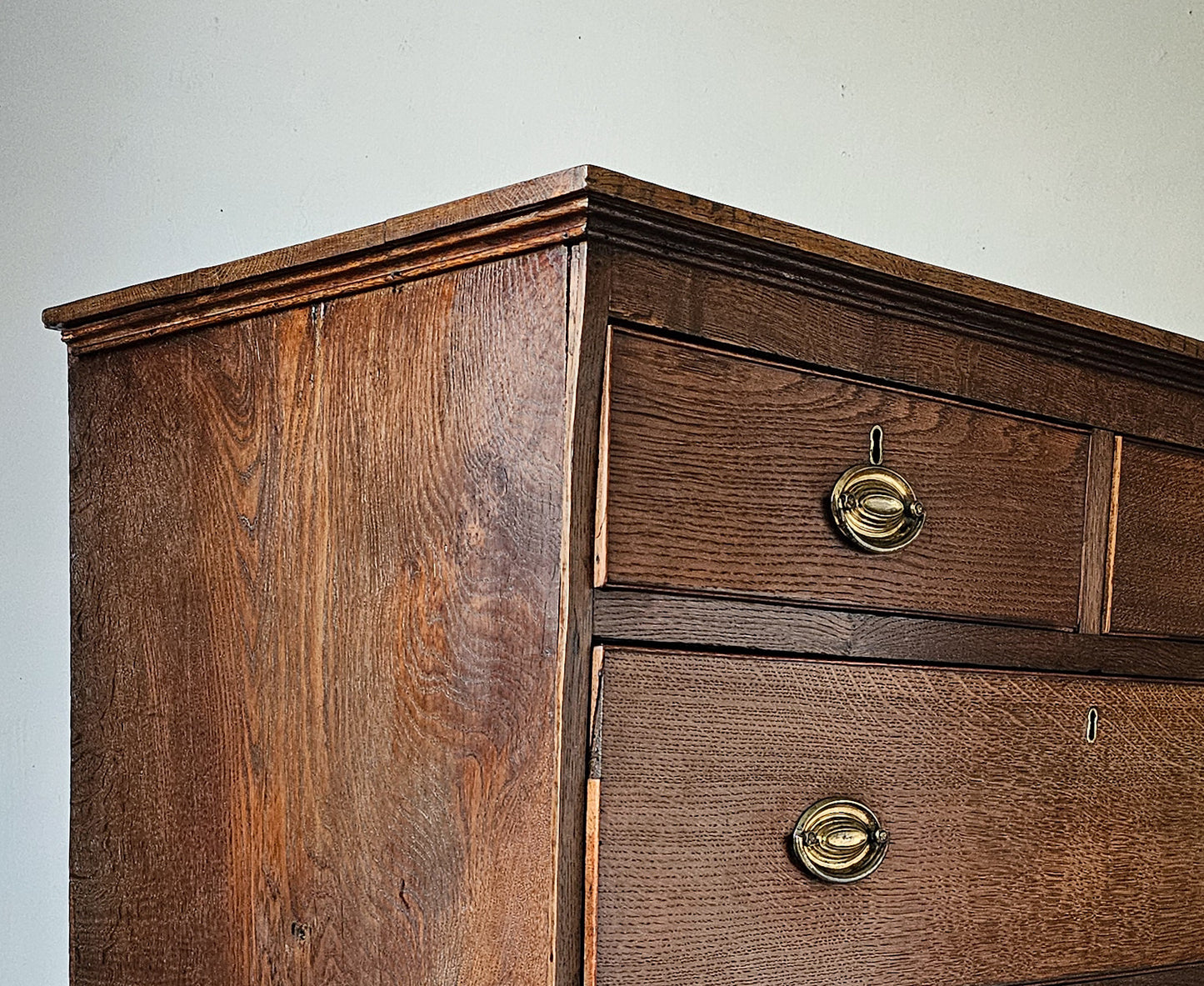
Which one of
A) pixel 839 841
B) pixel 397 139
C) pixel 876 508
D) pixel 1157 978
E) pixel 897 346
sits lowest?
pixel 1157 978

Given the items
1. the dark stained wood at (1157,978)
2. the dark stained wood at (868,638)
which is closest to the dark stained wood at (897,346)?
the dark stained wood at (868,638)

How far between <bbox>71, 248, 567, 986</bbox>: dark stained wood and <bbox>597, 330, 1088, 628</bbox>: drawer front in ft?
0.17

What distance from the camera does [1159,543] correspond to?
1249mm

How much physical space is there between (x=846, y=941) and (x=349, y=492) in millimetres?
444

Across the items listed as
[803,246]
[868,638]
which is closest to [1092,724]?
[868,638]

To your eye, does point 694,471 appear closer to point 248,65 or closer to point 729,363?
point 729,363

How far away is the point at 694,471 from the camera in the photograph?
35.9 inches

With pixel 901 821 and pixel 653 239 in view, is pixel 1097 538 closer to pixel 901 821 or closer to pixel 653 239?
pixel 901 821

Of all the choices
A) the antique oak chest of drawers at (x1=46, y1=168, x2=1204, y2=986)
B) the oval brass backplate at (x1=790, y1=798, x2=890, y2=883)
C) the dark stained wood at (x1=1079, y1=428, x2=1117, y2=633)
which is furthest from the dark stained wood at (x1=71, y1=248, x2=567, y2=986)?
the dark stained wood at (x1=1079, y1=428, x2=1117, y2=633)

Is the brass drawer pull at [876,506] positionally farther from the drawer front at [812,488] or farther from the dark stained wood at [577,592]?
the dark stained wood at [577,592]

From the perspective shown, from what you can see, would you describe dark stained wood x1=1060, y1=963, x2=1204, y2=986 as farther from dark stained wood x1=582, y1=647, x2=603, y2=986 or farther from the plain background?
the plain background

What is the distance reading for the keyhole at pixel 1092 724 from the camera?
1.17 metres

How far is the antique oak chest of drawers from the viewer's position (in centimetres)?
87

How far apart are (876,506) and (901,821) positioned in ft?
0.71
